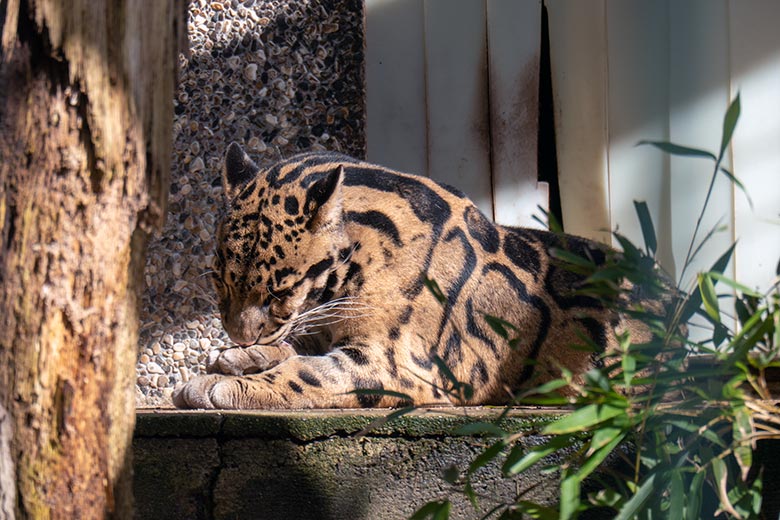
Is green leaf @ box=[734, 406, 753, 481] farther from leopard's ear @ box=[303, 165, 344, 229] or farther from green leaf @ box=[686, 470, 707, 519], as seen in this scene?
leopard's ear @ box=[303, 165, 344, 229]

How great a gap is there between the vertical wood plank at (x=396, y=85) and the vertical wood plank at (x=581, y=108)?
27.3 inches

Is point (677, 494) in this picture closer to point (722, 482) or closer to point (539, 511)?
point (722, 482)

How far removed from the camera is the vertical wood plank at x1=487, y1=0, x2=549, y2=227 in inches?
206

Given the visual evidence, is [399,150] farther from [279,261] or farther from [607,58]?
[279,261]

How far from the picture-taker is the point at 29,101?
2162mm

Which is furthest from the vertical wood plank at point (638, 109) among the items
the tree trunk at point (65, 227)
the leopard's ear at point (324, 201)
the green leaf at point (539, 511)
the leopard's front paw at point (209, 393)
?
the tree trunk at point (65, 227)

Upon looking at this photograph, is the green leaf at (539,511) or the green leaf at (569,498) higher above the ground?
the green leaf at (569,498)

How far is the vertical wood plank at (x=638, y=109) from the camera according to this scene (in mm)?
5145

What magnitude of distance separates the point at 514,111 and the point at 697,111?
906 mm

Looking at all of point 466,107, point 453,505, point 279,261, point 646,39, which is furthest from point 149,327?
point 646,39

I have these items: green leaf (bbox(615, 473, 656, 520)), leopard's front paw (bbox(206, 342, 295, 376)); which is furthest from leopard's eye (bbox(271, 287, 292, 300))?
green leaf (bbox(615, 473, 656, 520))

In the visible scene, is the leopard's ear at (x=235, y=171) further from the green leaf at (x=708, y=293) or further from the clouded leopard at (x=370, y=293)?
the green leaf at (x=708, y=293)

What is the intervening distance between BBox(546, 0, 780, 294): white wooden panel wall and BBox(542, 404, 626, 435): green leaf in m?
2.85

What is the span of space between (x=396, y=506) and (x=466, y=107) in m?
2.59
